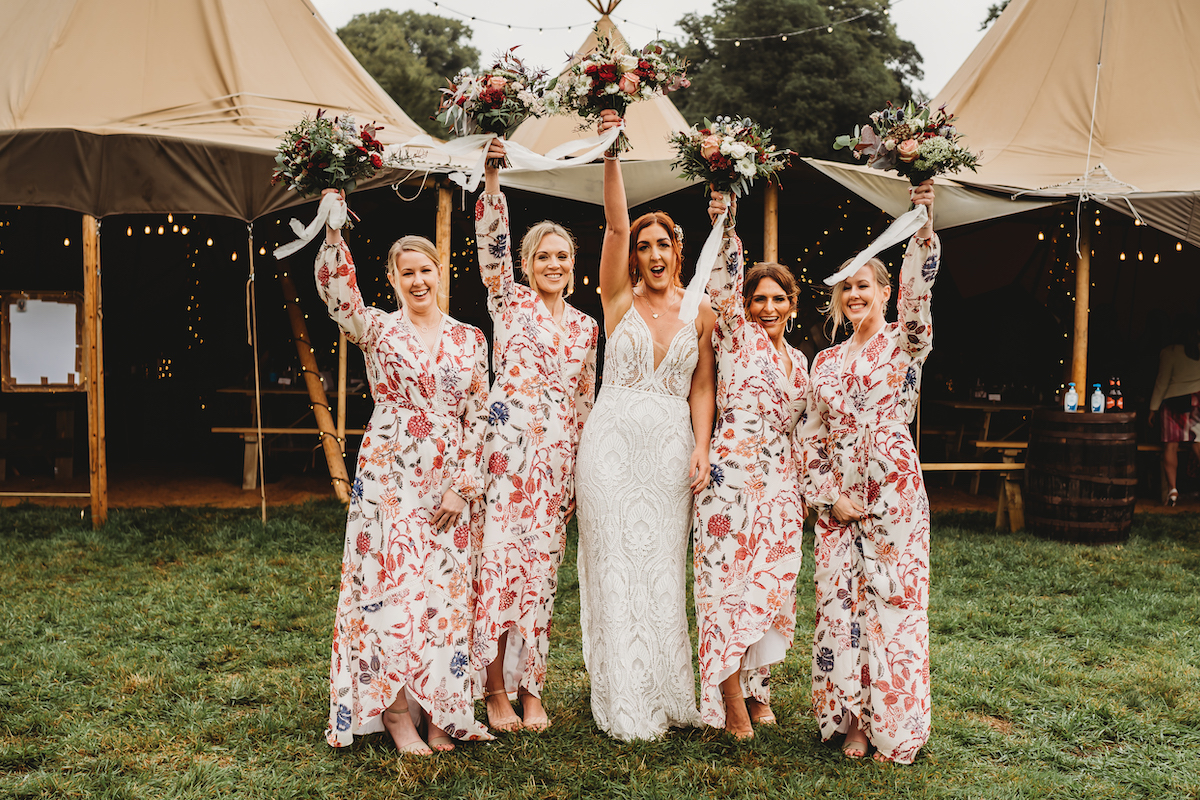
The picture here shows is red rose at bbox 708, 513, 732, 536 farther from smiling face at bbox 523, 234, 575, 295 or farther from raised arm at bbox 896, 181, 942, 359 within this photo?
smiling face at bbox 523, 234, 575, 295

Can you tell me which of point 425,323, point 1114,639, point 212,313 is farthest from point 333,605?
point 212,313

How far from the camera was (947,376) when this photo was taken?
413 inches

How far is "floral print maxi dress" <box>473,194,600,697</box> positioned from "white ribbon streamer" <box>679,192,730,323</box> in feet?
1.61

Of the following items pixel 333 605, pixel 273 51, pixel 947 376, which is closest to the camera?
pixel 333 605

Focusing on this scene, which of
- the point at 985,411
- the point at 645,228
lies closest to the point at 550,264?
the point at 645,228

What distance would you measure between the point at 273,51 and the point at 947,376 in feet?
28.0

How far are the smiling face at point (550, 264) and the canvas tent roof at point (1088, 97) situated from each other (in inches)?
191

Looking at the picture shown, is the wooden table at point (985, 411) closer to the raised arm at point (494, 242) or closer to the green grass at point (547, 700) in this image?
the green grass at point (547, 700)

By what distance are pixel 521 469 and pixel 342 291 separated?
93 centimetres

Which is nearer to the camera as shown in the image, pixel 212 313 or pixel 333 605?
pixel 333 605

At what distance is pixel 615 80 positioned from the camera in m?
3.00

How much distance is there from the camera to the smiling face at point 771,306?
338 cm

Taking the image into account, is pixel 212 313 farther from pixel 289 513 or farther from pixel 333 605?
pixel 333 605

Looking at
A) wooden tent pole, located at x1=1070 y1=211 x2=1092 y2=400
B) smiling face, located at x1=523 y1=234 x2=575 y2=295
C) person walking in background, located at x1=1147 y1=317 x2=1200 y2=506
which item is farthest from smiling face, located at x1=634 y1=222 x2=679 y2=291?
person walking in background, located at x1=1147 y1=317 x2=1200 y2=506
